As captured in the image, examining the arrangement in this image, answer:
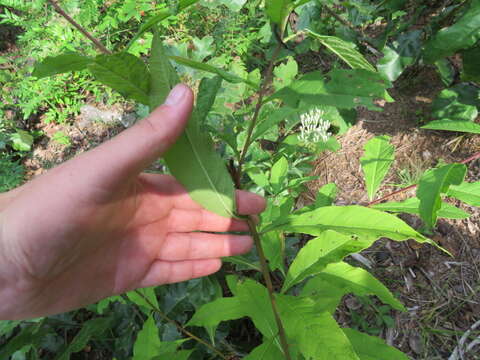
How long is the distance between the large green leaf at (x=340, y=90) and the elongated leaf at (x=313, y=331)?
51cm

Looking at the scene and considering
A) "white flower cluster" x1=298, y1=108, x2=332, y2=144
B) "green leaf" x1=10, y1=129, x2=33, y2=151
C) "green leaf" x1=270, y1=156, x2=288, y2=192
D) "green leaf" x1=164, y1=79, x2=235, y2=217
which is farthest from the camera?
"green leaf" x1=10, y1=129, x2=33, y2=151

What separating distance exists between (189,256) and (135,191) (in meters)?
0.38

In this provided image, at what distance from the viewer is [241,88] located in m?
2.16

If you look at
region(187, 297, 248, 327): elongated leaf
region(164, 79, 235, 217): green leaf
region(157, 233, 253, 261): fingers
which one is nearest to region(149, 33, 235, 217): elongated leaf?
region(164, 79, 235, 217): green leaf

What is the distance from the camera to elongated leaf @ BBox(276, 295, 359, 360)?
0.76 meters

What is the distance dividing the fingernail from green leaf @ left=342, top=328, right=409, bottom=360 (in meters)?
0.90

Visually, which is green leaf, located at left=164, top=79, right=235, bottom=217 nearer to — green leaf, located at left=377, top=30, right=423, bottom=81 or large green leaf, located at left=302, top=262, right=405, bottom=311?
large green leaf, located at left=302, top=262, right=405, bottom=311

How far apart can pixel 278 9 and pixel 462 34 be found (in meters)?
0.97

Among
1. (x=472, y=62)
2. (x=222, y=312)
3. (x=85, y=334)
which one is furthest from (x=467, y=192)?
(x=85, y=334)

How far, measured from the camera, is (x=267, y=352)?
38.4 inches

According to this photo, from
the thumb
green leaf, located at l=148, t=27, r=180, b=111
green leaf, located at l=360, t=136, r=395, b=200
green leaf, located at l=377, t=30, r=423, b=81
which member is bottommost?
green leaf, located at l=360, t=136, r=395, b=200

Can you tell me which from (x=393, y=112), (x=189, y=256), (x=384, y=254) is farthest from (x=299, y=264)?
(x=393, y=112)

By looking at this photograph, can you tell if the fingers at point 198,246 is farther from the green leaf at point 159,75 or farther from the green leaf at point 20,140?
the green leaf at point 20,140

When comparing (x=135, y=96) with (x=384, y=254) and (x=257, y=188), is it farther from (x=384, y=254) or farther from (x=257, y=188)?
(x=384, y=254)
